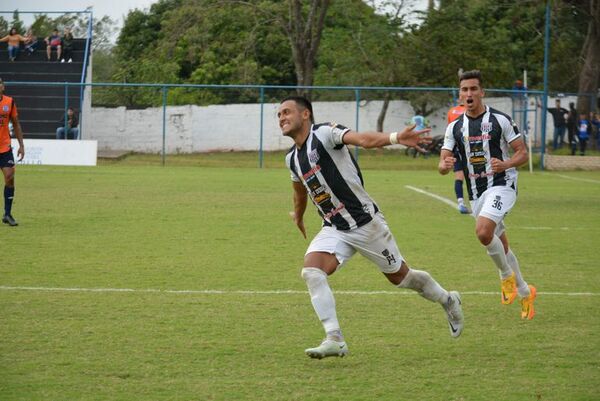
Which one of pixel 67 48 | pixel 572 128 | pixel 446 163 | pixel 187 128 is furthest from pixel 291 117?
pixel 67 48

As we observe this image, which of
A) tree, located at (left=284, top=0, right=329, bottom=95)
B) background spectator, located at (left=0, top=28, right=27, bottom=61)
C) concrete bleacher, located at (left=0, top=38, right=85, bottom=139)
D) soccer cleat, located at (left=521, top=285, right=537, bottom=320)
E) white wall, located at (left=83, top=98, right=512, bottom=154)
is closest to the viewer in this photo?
soccer cleat, located at (left=521, top=285, right=537, bottom=320)

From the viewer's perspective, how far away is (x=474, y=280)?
10.4 metres

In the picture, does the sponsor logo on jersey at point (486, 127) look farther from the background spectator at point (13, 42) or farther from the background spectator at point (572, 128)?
the background spectator at point (13, 42)

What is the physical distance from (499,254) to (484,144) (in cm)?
105

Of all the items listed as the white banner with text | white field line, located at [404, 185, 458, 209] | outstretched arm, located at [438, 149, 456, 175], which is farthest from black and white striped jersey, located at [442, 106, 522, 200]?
the white banner with text

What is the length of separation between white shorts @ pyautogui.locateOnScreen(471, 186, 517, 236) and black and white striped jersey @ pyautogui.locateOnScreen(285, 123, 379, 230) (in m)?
2.11

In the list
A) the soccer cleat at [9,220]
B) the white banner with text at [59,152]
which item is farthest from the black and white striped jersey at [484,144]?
the white banner with text at [59,152]

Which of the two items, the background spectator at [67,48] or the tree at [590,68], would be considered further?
the background spectator at [67,48]

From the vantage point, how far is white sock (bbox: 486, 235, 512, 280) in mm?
8844

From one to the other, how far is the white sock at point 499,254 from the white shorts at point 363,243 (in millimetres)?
1913

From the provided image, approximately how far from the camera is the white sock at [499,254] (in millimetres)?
8844

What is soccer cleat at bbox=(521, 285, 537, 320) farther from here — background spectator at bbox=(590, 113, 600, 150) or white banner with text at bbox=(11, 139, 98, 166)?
background spectator at bbox=(590, 113, 600, 150)

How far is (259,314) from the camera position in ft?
27.4

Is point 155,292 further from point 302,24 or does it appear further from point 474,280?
point 302,24
